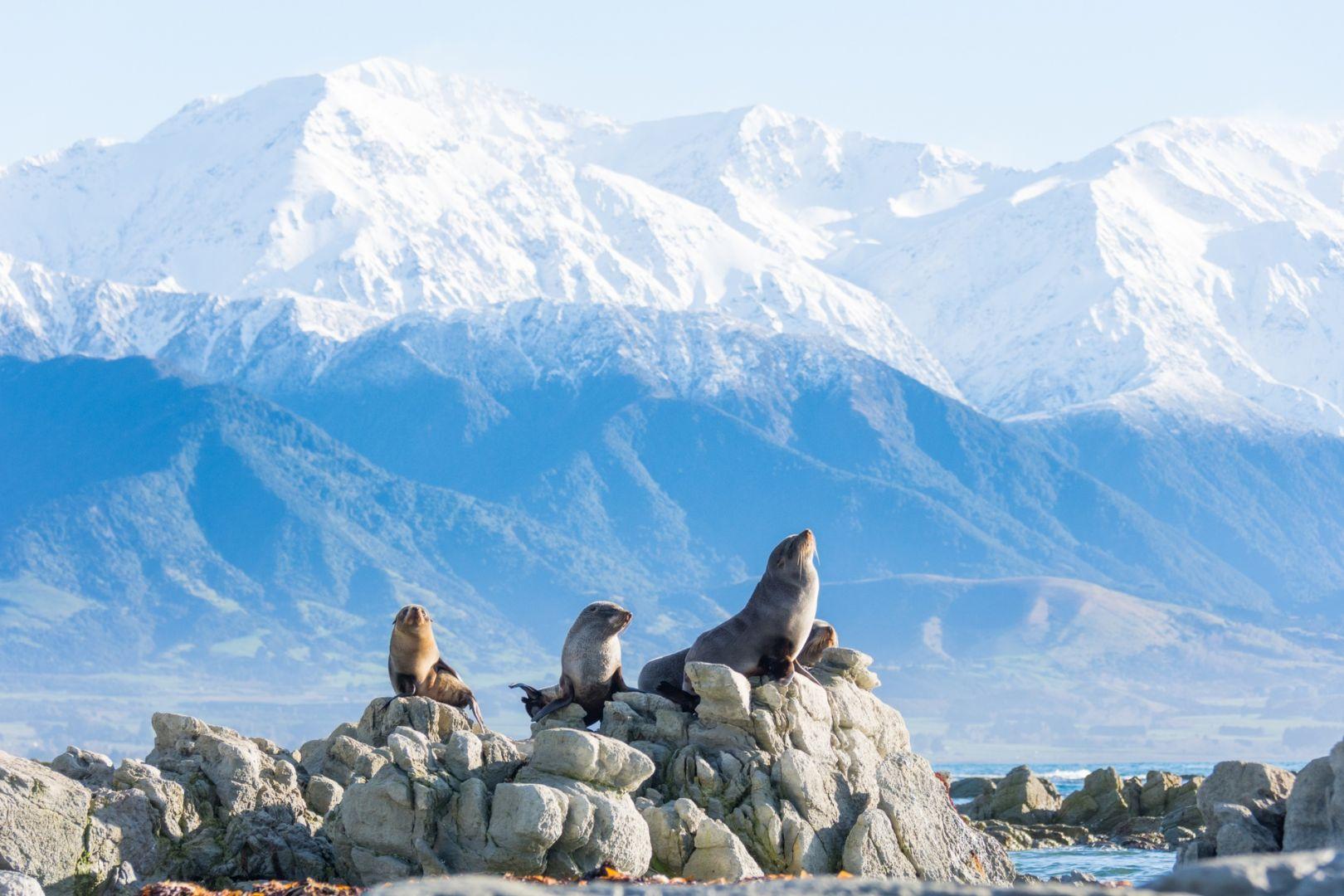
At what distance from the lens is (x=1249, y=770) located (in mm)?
28375

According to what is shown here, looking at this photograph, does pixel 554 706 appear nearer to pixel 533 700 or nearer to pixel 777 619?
pixel 533 700

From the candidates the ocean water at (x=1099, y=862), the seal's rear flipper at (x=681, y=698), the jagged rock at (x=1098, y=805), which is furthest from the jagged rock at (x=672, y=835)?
the jagged rock at (x=1098, y=805)

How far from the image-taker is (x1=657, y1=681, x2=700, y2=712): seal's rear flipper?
98.3 ft

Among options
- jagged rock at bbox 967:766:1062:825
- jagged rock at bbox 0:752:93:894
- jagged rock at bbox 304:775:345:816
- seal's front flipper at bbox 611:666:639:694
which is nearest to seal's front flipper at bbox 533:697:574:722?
seal's front flipper at bbox 611:666:639:694

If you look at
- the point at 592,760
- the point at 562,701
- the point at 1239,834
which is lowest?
the point at 1239,834

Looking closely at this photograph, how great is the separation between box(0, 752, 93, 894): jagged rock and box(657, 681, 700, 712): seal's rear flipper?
27.4 feet

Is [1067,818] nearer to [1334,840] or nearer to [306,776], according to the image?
[306,776]

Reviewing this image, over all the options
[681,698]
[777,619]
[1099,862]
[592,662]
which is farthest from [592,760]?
[1099,862]

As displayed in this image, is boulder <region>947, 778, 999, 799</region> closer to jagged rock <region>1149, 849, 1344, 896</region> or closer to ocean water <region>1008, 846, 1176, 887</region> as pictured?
ocean water <region>1008, 846, 1176, 887</region>

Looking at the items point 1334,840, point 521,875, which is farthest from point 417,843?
point 1334,840

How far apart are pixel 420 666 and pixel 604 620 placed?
3596mm

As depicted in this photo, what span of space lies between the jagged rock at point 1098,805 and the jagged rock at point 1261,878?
38.6 m

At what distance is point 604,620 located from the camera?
101ft

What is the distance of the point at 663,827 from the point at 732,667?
12.8 feet
